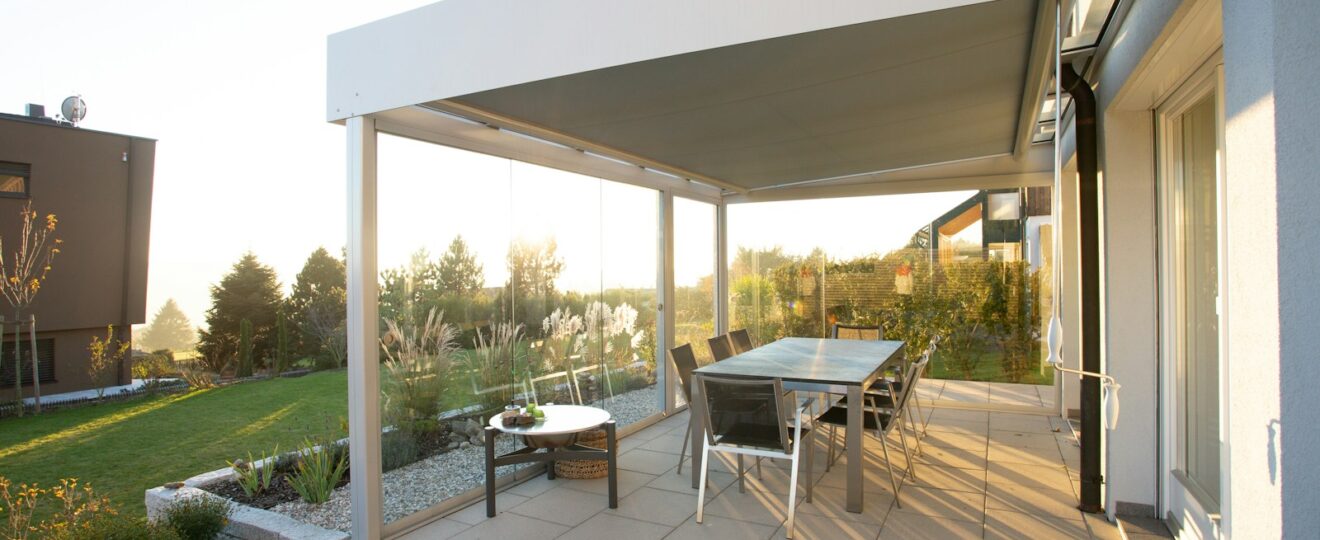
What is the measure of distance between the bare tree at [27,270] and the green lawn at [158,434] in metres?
1.07

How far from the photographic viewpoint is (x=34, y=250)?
11.0 metres

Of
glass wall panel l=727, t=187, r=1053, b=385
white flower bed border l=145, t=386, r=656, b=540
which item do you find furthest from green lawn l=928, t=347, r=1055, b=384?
white flower bed border l=145, t=386, r=656, b=540

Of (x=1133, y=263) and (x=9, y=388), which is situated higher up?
(x=1133, y=263)

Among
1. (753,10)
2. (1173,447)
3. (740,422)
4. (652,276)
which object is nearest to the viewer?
(753,10)

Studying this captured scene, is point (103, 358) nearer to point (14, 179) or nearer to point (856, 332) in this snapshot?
point (14, 179)

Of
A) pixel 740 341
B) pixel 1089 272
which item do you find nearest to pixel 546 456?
pixel 740 341

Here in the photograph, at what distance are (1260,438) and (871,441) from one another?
4.60m

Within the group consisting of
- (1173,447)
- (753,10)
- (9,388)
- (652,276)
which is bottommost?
(9,388)

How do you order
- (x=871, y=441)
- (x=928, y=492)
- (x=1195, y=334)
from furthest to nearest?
1. (x=871, y=441)
2. (x=928, y=492)
3. (x=1195, y=334)

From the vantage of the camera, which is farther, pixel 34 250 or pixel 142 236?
pixel 142 236

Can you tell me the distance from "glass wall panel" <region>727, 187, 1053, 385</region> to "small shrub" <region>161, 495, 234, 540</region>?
581 centimetres

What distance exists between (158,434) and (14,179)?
19.6 ft

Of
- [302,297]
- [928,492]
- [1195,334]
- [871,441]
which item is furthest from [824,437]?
[302,297]

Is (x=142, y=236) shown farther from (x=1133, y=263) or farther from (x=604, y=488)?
(x=1133, y=263)
